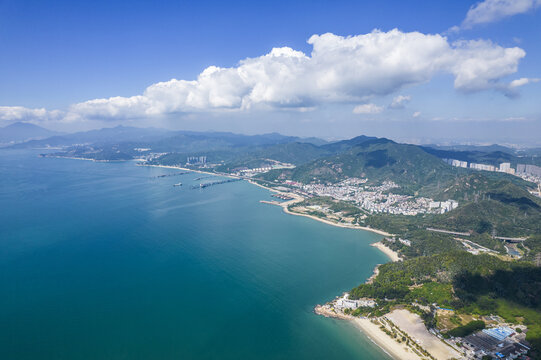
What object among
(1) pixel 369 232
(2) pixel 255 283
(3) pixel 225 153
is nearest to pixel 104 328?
(2) pixel 255 283

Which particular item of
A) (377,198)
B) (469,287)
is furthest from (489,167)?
(469,287)

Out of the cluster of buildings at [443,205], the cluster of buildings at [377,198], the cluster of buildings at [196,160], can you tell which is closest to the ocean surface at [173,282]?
the cluster of buildings at [377,198]

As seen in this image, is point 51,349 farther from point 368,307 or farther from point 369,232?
point 369,232

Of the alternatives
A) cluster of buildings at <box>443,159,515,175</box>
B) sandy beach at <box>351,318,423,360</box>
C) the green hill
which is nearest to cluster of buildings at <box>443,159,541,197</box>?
cluster of buildings at <box>443,159,515,175</box>

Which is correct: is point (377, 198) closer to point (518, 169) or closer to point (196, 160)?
point (518, 169)

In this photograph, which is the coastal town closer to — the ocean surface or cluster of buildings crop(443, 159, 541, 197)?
the ocean surface

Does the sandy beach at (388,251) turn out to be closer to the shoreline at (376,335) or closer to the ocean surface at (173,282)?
the ocean surface at (173,282)
